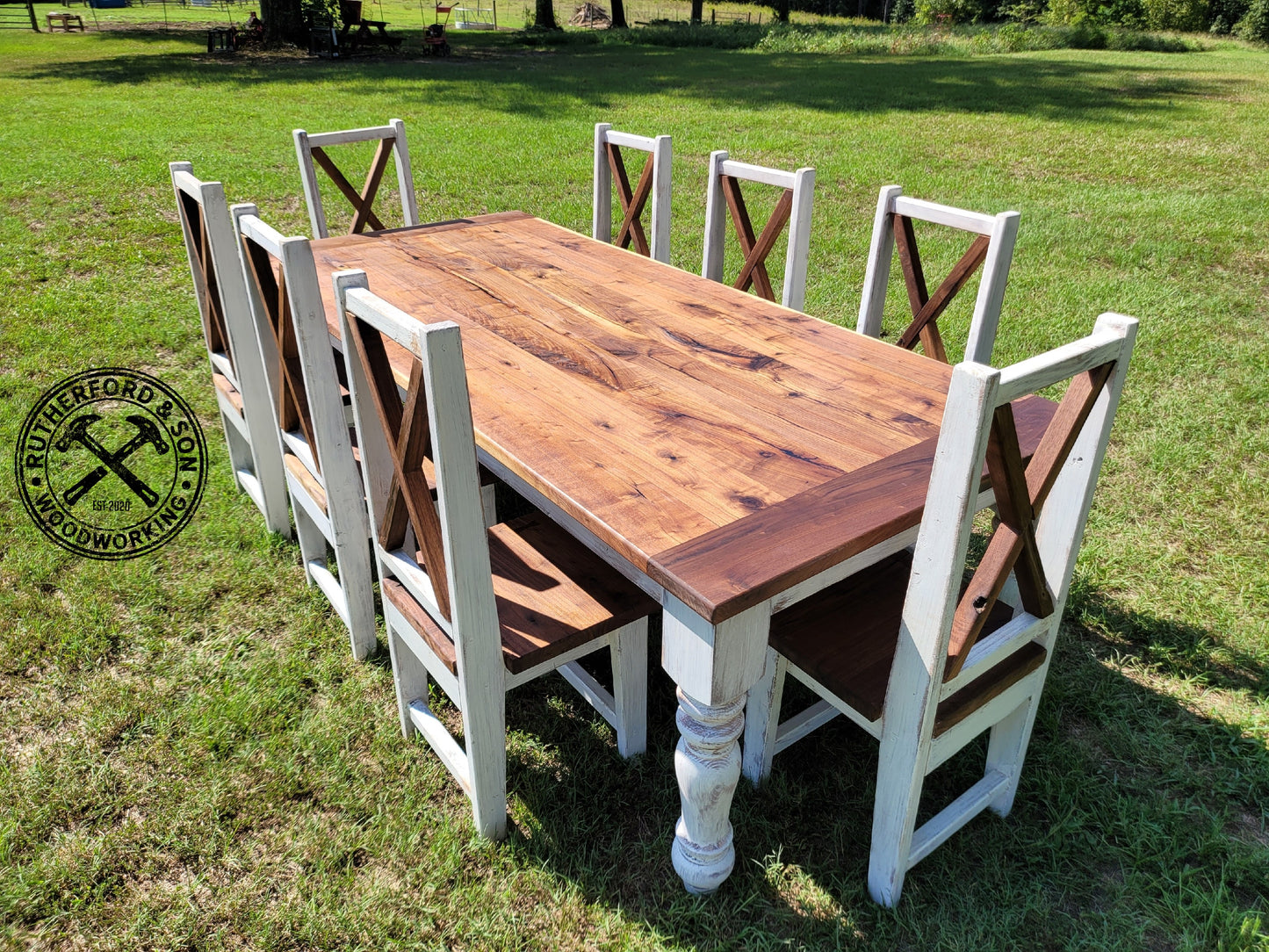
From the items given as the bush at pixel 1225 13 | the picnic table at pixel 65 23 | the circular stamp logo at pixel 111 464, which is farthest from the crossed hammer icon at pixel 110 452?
the bush at pixel 1225 13

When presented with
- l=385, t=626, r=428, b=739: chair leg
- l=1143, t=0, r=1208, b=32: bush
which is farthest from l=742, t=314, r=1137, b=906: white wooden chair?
l=1143, t=0, r=1208, b=32: bush

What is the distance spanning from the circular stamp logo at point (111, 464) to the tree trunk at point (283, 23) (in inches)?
590

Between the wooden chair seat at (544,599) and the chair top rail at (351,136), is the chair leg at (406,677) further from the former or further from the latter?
the chair top rail at (351,136)

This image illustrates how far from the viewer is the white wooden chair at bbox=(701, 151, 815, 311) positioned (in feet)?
9.59

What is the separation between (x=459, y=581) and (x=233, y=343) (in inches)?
60.5

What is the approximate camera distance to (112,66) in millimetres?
13414

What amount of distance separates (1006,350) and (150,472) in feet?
13.7

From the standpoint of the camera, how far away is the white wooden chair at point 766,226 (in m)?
2.92

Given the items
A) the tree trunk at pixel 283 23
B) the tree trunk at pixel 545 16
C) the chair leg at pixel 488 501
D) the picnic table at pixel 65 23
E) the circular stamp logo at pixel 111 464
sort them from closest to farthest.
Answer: the chair leg at pixel 488 501, the circular stamp logo at pixel 111 464, the tree trunk at pixel 283 23, the tree trunk at pixel 545 16, the picnic table at pixel 65 23

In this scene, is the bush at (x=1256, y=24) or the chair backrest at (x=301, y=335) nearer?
the chair backrest at (x=301, y=335)

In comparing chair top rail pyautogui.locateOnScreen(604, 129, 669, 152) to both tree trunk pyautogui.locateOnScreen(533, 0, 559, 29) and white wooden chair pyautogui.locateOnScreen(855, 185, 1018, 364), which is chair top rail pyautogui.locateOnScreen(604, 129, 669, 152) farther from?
tree trunk pyautogui.locateOnScreen(533, 0, 559, 29)

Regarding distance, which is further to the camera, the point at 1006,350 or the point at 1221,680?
the point at 1006,350

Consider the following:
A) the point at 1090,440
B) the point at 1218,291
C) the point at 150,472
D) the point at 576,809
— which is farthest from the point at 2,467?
the point at 1218,291

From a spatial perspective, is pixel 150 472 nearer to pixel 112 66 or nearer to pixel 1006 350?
pixel 1006 350
